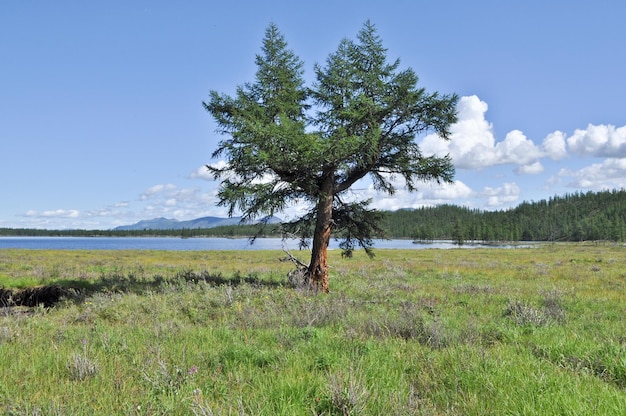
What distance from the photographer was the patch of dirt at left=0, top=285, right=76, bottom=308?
14.8m

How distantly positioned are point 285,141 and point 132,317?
269 inches

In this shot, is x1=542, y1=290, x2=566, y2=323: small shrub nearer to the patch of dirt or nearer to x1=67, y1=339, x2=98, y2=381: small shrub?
x1=67, y1=339, x2=98, y2=381: small shrub

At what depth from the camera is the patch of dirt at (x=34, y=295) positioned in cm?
1478

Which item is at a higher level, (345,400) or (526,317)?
(345,400)

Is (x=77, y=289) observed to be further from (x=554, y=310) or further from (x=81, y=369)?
(x=554, y=310)

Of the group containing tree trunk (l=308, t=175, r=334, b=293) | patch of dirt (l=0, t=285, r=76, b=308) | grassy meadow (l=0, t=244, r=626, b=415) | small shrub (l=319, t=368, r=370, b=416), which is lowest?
patch of dirt (l=0, t=285, r=76, b=308)

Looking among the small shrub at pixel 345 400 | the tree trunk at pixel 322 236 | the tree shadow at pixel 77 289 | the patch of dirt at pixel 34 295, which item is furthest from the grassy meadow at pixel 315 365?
the patch of dirt at pixel 34 295

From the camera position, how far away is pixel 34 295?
600 inches

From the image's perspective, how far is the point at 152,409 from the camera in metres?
3.55

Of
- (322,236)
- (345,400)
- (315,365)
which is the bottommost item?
(315,365)

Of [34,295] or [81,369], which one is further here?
[34,295]

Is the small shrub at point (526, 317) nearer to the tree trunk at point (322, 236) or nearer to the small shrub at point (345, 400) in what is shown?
the small shrub at point (345, 400)

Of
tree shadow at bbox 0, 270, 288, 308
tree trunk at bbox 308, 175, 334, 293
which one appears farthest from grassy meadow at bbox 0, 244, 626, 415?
tree trunk at bbox 308, 175, 334, 293

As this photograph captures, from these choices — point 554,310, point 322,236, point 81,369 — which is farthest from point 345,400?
point 322,236
